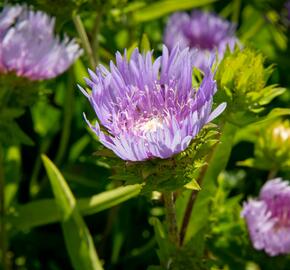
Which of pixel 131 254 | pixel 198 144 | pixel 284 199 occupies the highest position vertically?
pixel 198 144

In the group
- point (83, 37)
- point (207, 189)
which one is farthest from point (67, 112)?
point (207, 189)

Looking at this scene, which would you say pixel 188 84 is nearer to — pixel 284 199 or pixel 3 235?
pixel 284 199

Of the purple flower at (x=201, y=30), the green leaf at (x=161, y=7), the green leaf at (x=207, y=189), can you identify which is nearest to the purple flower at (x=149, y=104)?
the green leaf at (x=207, y=189)

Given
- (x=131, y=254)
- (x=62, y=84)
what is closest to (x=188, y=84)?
(x=131, y=254)

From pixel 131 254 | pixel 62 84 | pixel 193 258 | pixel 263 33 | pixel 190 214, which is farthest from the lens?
pixel 263 33

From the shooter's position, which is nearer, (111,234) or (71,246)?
(71,246)

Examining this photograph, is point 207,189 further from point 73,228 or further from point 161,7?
point 161,7
